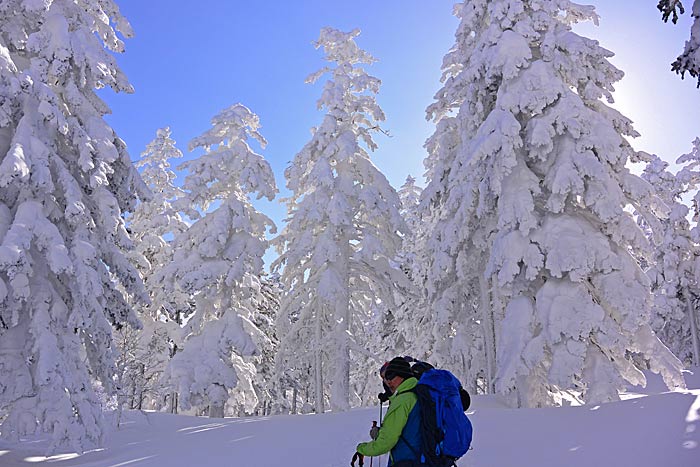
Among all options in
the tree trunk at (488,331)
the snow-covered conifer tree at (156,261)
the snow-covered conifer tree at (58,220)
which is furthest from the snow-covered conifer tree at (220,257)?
the tree trunk at (488,331)

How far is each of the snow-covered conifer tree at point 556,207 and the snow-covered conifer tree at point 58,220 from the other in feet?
30.8

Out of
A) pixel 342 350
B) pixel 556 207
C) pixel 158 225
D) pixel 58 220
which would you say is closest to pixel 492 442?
pixel 556 207

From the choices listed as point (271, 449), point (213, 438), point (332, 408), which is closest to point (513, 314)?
point (271, 449)

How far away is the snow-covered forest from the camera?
10578mm

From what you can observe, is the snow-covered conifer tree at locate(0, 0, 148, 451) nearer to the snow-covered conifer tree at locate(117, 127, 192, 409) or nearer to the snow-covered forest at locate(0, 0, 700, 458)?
the snow-covered forest at locate(0, 0, 700, 458)

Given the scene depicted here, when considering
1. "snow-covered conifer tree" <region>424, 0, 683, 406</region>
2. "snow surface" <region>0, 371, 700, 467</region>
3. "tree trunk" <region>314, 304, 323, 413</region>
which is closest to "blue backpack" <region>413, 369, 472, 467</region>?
"snow surface" <region>0, 371, 700, 467</region>

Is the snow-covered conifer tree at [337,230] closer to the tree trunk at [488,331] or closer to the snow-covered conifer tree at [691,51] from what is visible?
the tree trunk at [488,331]

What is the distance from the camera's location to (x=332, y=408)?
735 inches

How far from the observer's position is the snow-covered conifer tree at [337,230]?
19.8 meters

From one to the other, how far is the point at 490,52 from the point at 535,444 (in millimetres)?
10562

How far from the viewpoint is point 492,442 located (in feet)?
28.8

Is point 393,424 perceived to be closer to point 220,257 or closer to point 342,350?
point 342,350

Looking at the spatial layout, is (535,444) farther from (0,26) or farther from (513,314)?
(0,26)

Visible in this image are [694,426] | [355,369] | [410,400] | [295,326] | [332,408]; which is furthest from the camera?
[355,369]
